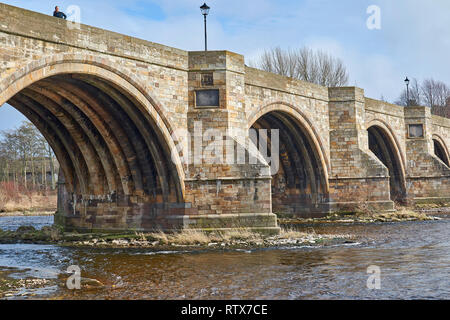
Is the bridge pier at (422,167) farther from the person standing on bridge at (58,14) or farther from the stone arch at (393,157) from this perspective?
the person standing on bridge at (58,14)

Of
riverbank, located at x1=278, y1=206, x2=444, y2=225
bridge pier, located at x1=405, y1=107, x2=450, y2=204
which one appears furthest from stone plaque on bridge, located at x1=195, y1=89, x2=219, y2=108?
bridge pier, located at x1=405, y1=107, x2=450, y2=204

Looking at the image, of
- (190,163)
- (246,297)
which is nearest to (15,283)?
(246,297)

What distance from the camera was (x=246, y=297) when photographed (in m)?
9.54

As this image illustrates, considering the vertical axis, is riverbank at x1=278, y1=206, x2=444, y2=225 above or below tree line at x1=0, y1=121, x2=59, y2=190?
below

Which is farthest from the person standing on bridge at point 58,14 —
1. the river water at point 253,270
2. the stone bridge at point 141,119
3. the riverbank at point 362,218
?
the riverbank at point 362,218

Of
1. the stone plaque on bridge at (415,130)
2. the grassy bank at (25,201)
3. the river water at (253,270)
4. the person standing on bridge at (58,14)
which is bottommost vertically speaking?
the river water at (253,270)

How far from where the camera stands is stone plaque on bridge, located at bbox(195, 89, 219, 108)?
19.1 m

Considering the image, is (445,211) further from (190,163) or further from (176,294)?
(176,294)

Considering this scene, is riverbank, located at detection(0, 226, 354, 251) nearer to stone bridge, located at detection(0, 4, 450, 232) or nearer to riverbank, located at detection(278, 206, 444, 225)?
stone bridge, located at detection(0, 4, 450, 232)

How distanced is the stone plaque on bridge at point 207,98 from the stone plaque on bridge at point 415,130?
802 inches

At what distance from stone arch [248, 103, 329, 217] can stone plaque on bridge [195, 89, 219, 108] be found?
571 cm

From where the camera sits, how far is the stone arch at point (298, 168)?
25.5 m

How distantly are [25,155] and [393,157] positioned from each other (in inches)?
1247

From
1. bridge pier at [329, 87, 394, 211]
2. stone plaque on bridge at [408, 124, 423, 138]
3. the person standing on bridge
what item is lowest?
bridge pier at [329, 87, 394, 211]
